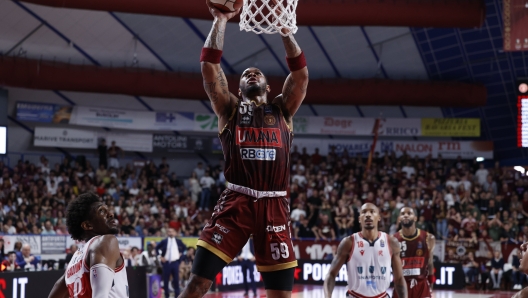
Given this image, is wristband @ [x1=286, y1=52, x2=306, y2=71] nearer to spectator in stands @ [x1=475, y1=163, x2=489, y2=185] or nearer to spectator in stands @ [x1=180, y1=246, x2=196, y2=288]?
spectator in stands @ [x1=180, y1=246, x2=196, y2=288]

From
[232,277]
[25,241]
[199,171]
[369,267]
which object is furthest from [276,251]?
[199,171]

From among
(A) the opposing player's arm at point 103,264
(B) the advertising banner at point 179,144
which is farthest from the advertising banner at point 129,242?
(A) the opposing player's arm at point 103,264

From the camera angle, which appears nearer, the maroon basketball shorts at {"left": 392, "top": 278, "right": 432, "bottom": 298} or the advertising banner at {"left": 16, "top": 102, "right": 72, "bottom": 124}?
the maroon basketball shorts at {"left": 392, "top": 278, "right": 432, "bottom": 298}

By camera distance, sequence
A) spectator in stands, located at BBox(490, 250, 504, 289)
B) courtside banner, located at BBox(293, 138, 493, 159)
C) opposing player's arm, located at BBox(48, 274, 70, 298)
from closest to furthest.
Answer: opposing player's arm, located at BBox(48, 274, 70, 298)
spectator in stands, located at BBox(490, 250, 504, 289)
courtside banner, located at BBox(293, 138, 493, 159)

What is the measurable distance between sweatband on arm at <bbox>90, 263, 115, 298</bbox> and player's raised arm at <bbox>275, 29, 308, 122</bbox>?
1980 millimetres

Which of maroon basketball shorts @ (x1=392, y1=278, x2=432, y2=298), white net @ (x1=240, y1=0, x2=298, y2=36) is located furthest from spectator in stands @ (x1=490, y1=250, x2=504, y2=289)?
white net @ (x1=240, y1=0, x2=298, y2=36)

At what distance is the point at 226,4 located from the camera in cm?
537

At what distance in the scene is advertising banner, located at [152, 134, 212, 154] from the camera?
30828mm

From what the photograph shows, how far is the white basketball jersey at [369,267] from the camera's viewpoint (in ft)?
30.0

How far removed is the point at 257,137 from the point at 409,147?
27.2 meters

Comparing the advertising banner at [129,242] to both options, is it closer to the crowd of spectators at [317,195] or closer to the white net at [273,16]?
the crowd of spectators at [317,195]

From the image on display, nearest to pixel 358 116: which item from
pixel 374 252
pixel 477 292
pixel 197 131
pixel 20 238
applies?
pixel 197 131

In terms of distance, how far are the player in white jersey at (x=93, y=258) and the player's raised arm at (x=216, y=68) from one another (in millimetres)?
1228

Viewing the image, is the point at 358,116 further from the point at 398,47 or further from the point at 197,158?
the point at 197,158
